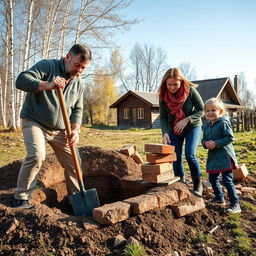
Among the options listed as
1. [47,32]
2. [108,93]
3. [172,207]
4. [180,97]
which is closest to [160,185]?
[172,207]

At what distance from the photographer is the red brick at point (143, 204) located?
281 cm

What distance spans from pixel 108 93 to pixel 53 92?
38.6m

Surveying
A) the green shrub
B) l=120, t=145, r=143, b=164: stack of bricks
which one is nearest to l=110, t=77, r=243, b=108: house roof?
l=120, t=145, r=143, b=164: stack of bricks

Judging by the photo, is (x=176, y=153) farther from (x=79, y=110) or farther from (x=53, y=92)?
(x=53, y=92)

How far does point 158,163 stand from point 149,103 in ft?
79.4

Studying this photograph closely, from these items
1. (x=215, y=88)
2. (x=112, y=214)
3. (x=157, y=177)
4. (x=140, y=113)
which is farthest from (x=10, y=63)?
(x=215, y=88)

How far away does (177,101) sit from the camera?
11.9ft

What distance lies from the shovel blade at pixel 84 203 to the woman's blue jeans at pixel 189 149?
1258 mm

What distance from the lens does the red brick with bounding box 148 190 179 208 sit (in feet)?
9.93

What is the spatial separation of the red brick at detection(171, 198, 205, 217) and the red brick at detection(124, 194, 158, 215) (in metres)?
0.24

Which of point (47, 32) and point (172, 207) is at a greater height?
point (47, 32)

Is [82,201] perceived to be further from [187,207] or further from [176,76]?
[176,76]

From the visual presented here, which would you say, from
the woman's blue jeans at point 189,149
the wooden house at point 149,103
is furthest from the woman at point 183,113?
the wooden house at point 149,103

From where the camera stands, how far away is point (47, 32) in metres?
16.2
